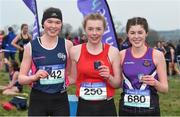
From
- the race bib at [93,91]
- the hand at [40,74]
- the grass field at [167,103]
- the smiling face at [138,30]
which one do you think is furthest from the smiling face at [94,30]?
the grass field at [167,103]

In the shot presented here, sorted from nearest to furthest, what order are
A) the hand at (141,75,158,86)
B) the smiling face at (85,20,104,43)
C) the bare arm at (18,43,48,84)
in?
the hand at (141,75,158,86)
the smiling face at (85,20,104,43)
the bare arm at (18,43,48,84)

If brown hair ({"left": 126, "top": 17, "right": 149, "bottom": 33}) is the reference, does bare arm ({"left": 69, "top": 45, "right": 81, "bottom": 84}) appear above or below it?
below

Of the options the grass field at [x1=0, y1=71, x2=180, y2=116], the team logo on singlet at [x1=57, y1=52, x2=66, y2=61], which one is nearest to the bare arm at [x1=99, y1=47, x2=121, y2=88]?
the team logo on singlet at [x1=57, y1=52, x2=66, y2=61]

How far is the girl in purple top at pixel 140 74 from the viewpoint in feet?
13.6

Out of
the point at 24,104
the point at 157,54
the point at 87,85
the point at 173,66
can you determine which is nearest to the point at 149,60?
the point at 157,54

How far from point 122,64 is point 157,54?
37cm

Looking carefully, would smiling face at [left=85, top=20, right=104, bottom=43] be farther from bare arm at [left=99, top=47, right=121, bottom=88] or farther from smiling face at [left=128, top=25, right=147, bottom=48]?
smiling face at [left=128, top=25, right=147, bottom=48]

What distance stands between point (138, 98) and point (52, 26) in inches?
46.2

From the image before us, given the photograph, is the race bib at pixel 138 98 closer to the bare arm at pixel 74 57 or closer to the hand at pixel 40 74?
the bare arm at pixel 74 57

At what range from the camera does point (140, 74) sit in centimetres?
413

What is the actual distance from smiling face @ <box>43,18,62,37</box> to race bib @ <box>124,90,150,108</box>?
0.99 meters

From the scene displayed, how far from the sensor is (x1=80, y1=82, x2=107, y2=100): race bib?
4.25m

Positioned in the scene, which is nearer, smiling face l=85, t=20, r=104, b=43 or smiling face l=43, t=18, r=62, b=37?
smiling face l=85, t=20, r=104, b=43

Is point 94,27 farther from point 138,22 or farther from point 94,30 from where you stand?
point 138,22
